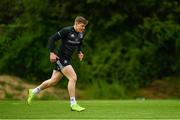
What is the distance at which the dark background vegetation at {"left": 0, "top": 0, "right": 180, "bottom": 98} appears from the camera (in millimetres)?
30344

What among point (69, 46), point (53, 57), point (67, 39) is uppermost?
point (67, 39)

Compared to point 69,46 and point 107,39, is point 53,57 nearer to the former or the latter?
point 69,46

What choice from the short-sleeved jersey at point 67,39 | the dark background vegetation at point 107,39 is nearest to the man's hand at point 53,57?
the short-sleeved jersey at point 67,39

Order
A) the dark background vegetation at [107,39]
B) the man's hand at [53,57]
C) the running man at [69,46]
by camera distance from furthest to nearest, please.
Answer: the dark background vegetation at [107,39] < the running man at [69,46] < the man's hand at [53,57]

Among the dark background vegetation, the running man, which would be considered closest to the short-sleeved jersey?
the running man

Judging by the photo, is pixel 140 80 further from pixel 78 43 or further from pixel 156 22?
pixel 78 43

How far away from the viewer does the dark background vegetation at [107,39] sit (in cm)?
3034

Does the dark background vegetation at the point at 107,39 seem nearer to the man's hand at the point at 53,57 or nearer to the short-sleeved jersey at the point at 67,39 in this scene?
the short-sleeved jersey at the point at 67,39

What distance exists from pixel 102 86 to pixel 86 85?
881 millimetres

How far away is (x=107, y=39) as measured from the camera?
102 ft

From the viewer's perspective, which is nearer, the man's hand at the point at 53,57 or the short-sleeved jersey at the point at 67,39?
the man's hand at the point at 53,57

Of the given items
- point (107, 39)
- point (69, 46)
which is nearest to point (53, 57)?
point (69, 46)

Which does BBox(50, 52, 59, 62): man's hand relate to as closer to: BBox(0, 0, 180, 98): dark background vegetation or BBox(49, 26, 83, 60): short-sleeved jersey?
BBox(49, 26, 83, 60): short-sleeved jersey

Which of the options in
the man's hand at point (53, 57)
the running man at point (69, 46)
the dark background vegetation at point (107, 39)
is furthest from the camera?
the dark background vegetation at point (107, 39)
